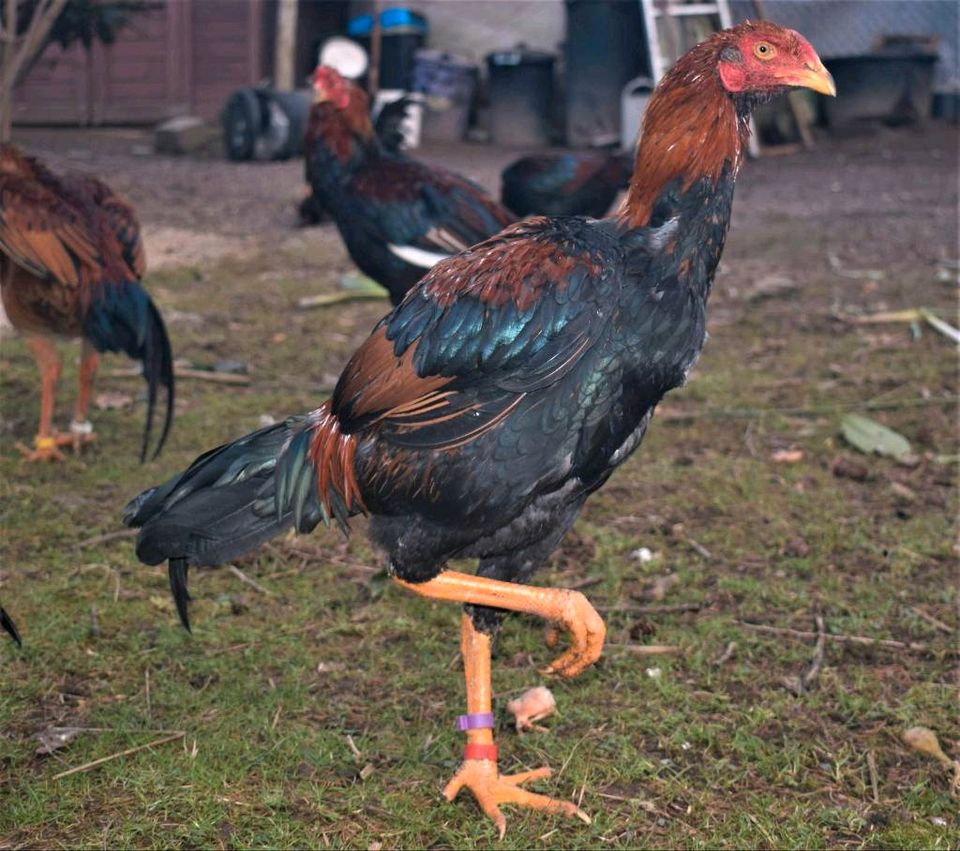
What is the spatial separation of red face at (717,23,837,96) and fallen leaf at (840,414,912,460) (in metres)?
2.64

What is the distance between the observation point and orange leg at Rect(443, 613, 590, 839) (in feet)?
9.07

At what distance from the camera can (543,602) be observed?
2678 millimetres

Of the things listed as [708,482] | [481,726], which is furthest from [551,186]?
[481,726]

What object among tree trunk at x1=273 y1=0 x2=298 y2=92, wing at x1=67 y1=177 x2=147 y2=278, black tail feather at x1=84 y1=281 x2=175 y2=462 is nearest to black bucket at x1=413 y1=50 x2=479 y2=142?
tree trunk at x1=273 y1=0 x2=298 y2=92

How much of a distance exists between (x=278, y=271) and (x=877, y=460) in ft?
16.3

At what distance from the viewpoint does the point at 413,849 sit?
8.63ft

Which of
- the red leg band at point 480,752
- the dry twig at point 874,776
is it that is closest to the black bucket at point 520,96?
the dry twig at point 874,776

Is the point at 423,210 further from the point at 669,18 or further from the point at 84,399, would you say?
the point at 669,18

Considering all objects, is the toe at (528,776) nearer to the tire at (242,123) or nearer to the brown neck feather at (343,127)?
the brown neck feather at (343,127)

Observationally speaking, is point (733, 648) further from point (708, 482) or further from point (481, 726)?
point (708, 482)

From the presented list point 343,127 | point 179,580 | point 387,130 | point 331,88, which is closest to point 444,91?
point 387,130

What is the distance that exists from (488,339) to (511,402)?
0.48ft

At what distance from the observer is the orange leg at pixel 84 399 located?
4.93 meters

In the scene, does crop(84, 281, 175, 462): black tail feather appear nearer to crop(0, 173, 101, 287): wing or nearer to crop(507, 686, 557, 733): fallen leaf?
crop(0, 173, 101, 287): wing
